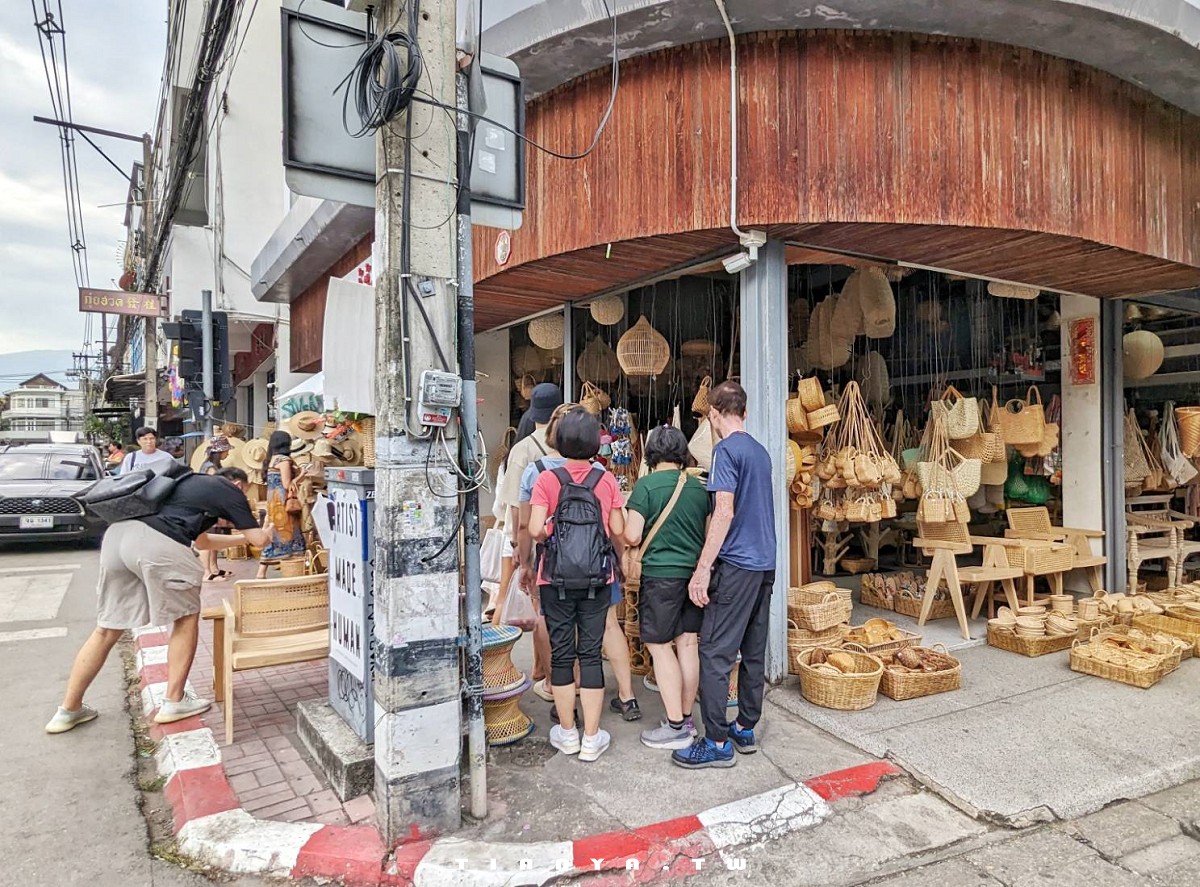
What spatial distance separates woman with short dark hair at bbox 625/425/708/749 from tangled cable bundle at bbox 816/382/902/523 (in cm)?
200

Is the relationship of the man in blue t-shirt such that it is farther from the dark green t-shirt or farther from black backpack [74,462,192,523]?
black backpack [74,462,192,523]

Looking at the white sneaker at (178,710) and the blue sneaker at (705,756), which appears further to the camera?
the white sneaker at (178,710)

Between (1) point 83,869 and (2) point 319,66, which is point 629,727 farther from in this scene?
(2) point 319,66

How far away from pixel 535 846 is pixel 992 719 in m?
2.95

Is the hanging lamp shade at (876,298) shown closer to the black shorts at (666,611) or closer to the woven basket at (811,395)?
the woven basket at (811,395)

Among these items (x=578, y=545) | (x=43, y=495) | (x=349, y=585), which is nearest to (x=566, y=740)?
(x=578, y=545)

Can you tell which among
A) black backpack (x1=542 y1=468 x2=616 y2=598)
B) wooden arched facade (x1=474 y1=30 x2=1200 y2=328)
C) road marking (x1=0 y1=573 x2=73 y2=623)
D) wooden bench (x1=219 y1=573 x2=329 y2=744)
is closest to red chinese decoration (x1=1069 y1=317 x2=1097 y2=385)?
wooden arched facade (x1=474 y1=30 x2=1200 y2=328)

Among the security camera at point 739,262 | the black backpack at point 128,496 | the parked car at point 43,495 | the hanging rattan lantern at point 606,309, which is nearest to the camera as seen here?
the black backpack at point 128,496

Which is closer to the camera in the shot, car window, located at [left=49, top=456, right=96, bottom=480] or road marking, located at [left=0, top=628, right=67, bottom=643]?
road marking, located at [left=0, top=628, right=67, bottom=643]

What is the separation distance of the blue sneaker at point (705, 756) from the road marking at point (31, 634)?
237 inches

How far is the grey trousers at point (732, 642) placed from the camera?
3.61 metres

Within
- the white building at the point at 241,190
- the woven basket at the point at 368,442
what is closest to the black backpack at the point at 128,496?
the woven basket at the point at 368,442

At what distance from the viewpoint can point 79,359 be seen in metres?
56.7

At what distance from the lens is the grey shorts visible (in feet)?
13.3
